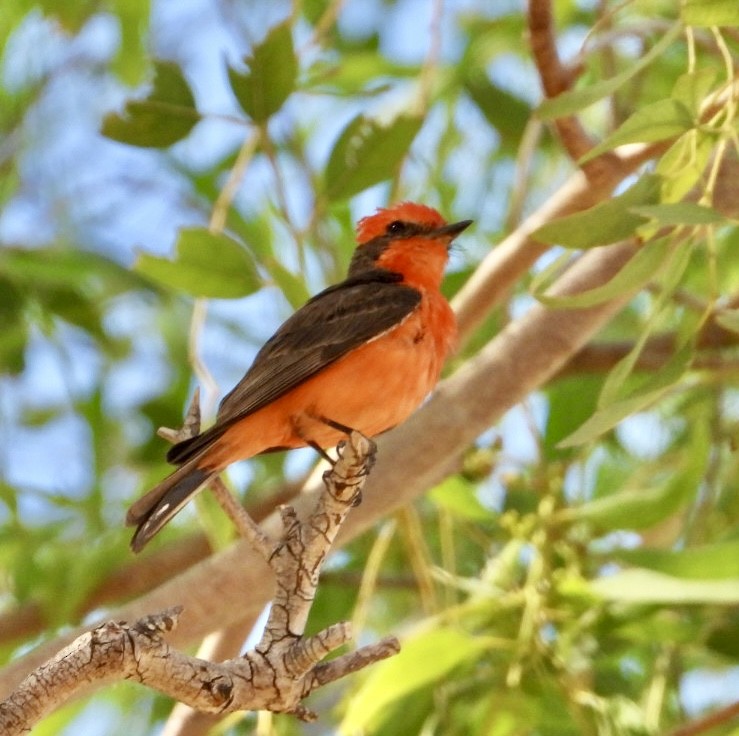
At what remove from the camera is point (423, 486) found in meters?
3.85

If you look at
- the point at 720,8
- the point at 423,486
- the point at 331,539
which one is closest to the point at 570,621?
the point at 423,486

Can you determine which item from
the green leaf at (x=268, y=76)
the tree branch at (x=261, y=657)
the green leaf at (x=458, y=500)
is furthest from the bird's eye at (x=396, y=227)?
the tree branch at (x=261, y=657)

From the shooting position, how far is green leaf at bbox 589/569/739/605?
376 centimetres

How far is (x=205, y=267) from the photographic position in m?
3.75

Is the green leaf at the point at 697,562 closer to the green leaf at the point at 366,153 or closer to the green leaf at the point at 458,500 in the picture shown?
the green leaf at the point at 458,500

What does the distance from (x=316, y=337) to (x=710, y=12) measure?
175 centimetres

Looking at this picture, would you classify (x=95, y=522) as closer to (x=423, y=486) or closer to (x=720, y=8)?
(x=423, y=486)

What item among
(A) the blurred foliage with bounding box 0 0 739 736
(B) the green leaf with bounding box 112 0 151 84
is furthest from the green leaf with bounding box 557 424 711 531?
(B) the green leaf with bounding box 112 0 151 84

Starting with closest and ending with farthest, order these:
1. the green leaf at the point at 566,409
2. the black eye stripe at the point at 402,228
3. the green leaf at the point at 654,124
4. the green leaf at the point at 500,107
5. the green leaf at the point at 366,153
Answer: the green leaf at the point at 654,124 → the green leaf at the point at 366,153 → the green leaf at the point at 566,409 → the black eye stripe at the point at 402,228 → the green leaf at the point at 500,107

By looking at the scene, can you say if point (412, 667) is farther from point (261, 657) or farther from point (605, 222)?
point (605, 222)

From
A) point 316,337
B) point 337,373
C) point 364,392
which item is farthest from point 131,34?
point 364,392

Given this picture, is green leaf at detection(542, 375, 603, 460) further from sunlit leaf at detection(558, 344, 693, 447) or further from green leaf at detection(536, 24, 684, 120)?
green leaf at detection(536, 24, 684, 120)

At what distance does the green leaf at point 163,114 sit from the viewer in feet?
12.8

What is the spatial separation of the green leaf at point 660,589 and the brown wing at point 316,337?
3.11 ft
